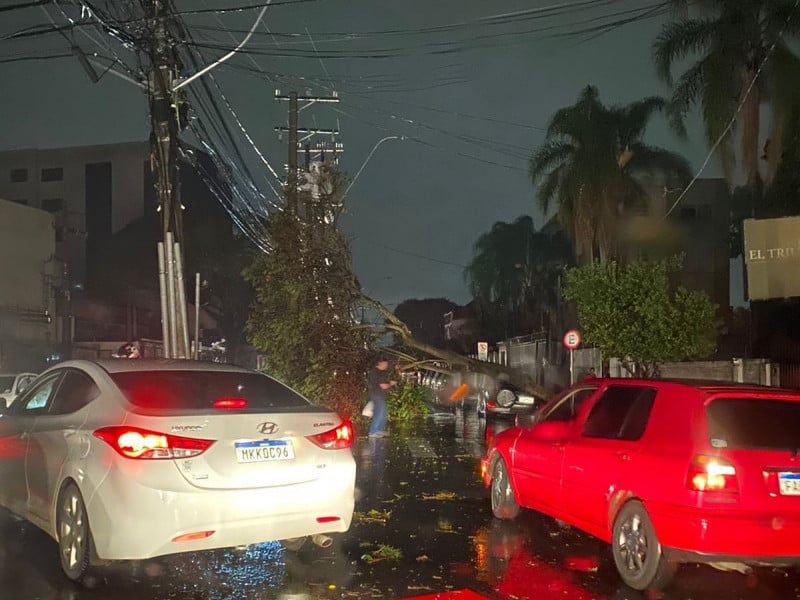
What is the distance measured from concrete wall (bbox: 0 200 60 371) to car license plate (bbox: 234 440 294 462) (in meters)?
36.8

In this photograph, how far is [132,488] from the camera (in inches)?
208

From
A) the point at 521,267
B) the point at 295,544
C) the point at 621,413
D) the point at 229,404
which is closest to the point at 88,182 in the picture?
the point at 521,267

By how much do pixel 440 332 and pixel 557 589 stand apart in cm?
9295

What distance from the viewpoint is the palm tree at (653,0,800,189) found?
23547 millimetres

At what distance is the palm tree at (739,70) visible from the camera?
77.3ft

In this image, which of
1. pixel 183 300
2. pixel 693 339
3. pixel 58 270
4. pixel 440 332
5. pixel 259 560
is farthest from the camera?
pixel 440 332

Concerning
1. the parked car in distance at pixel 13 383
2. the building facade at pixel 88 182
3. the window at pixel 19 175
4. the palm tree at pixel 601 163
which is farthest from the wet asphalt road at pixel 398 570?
the window at pixel 19 175

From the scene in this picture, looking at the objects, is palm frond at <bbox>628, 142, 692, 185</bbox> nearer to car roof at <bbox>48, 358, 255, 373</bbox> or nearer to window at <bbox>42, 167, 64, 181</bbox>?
car roof at <bbox>48, 358, 255, 373</bbox>

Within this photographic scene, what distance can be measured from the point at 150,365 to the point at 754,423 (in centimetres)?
444

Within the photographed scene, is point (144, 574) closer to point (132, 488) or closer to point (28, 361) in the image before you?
point (132, 488)

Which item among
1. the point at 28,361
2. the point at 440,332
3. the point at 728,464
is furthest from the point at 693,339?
the point at 440,332

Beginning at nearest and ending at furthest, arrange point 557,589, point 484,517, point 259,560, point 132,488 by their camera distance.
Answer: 1. point 132,488
2. point 557,589
3. point 259,560
4. point 484,517

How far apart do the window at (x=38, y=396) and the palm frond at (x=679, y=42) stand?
874 inches

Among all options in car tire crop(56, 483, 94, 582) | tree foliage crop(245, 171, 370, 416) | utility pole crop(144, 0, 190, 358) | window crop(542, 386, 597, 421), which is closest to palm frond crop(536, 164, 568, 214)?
tree foliage crop(245, 171, 370, 416)
